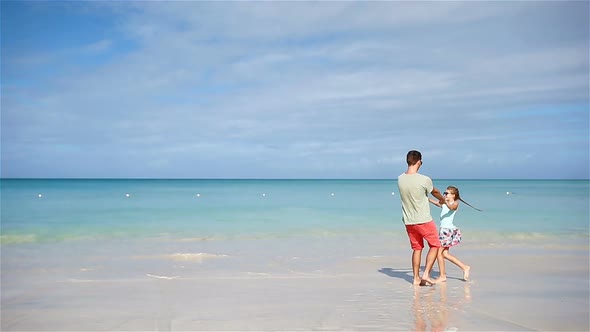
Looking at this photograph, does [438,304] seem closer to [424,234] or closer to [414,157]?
[424,234]

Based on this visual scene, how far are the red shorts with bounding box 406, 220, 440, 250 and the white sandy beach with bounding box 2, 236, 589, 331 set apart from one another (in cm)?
62

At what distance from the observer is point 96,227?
1845 centimetres

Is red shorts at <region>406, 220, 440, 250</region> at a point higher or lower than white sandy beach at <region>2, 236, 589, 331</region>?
higher

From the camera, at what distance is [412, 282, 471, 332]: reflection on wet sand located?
592 cm

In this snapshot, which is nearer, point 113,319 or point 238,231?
point 113,319

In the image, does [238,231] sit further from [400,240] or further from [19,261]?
[19,261]

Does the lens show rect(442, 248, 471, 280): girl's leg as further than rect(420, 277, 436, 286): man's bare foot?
Yes

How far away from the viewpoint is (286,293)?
7504 mm

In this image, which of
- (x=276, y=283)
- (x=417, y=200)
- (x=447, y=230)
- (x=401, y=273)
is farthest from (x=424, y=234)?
(x=276, y=283)

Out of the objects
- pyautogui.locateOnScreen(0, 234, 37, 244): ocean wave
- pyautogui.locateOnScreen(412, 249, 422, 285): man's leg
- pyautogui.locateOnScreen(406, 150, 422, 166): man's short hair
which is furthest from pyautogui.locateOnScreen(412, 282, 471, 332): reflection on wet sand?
pyautogui.locateOnScreen(0, 234, 37, 244): ocean wave

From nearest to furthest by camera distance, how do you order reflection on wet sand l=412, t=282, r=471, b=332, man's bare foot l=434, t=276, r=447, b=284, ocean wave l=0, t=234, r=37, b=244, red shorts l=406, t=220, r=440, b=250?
1. reflection on wet sand l=412, t=282, r=471, b=332
2. red shorts l=406, t=220, r=440, b=250
3. man's bare foot l=434, t=276, r=447, b=284
4. ocean wave l=0, t=234, r=37, b=244

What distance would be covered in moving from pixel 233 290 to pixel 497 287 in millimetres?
3715

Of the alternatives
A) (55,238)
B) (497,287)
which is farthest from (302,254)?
(55,238)

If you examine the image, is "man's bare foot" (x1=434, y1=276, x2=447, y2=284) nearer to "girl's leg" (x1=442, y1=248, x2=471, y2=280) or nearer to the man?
"girl's leg" (x1=442, y1=248, x2=471, y2=280)
